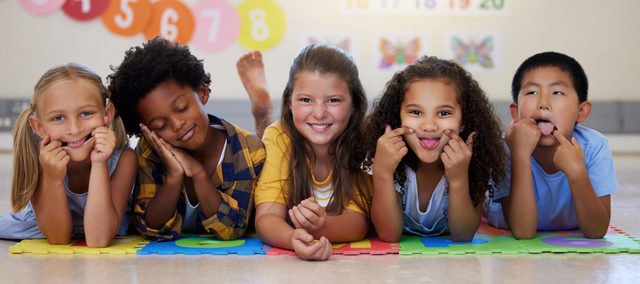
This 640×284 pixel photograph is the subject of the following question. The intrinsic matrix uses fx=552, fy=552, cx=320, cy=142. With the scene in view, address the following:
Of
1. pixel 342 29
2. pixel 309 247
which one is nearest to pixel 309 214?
pixel 309 247

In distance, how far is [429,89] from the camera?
1672mm

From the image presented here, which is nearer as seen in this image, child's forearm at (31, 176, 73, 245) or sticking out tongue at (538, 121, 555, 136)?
child's forearm at (31, 176, 73, 245)

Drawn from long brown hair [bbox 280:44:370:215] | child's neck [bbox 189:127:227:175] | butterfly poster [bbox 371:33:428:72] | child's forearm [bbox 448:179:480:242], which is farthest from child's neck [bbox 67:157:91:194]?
butterfly poster [bbox 371:33:428:72]

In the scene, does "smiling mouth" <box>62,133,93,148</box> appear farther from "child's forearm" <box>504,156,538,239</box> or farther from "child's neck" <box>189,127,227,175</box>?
"child's forearm" <box>504,156,538,239</box>

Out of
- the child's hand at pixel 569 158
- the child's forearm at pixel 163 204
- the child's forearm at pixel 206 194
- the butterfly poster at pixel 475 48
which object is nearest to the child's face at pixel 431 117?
the child's hand at pixel 569 158

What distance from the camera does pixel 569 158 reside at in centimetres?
166

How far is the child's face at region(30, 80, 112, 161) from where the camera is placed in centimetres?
166

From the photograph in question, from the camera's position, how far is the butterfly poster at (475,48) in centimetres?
566

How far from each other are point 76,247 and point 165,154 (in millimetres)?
382

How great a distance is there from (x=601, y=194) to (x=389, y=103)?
742 millimetres

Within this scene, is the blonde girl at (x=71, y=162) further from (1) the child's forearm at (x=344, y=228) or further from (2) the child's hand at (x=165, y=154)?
(1) the child's forearm at (x=344, y=228)

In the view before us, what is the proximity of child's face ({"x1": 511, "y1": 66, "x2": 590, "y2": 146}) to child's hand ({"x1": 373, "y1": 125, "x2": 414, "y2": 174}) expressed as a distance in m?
0.48


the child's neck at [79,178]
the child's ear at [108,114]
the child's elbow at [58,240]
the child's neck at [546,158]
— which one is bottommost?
the child's elbow at [58,240]

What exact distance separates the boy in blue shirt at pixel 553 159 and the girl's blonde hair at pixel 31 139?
1.34m
